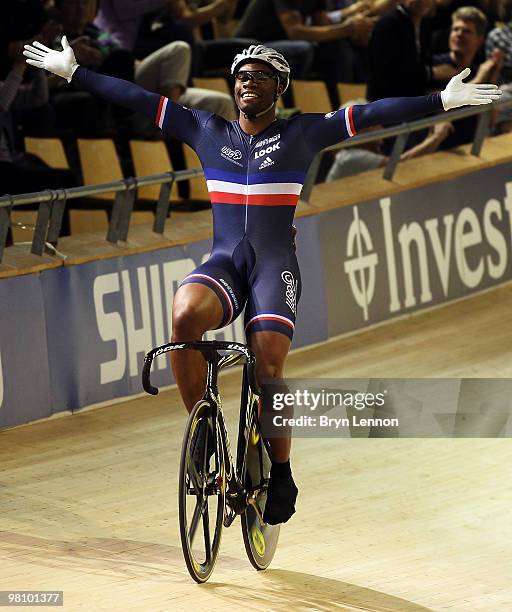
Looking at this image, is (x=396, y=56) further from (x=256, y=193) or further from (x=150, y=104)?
(x=256, y=193)

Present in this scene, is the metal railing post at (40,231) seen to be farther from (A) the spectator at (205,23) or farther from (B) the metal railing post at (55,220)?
(A) the spectator at (205,23)

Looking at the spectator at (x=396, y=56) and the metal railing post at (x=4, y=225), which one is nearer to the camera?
the metal railing post at (x=4, y=225)

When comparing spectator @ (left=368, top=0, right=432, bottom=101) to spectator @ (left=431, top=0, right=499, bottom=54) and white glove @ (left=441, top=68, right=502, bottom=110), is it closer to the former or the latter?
spectator @ (left=431, top=0, right=499, bottom=54)

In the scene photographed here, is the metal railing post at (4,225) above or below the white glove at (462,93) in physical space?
below

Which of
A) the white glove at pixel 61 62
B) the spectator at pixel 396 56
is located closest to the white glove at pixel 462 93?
the white glove at pixel 61 62

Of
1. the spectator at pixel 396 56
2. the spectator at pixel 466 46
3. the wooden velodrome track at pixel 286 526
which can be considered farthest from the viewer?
the spectator at pixel 466 46

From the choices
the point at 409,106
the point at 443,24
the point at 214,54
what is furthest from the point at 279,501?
the point at 443,24

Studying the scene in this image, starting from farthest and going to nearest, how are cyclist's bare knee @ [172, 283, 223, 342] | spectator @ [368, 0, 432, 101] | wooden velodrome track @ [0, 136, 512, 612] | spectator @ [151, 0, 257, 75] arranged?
spectator @ [151, 0, 257, 75], spectator @ [368, 0, 432, 101], wooden velodrome track @ [0, 136, 512, 612], cyclist's bare knee @ [172, 283, 223, 342]

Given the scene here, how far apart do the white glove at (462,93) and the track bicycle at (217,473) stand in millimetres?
1371

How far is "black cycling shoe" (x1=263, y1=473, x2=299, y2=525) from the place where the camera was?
5914mm

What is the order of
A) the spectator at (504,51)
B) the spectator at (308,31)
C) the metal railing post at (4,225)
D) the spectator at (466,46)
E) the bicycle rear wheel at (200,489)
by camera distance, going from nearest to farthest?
the bicycle rear wheel at (200,489)
the metal railing post at (4,225)
the spectator at (466,46)
the spectator at (504,51)
the spectator at (308,31)

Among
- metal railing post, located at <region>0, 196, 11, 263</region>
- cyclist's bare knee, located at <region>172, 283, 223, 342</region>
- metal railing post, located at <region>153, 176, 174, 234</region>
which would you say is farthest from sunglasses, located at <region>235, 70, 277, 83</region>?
metal railing post, located at <region>153, 176, 174, 234</region>

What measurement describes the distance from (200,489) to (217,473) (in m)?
0.10

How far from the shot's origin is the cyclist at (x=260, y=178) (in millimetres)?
5785
